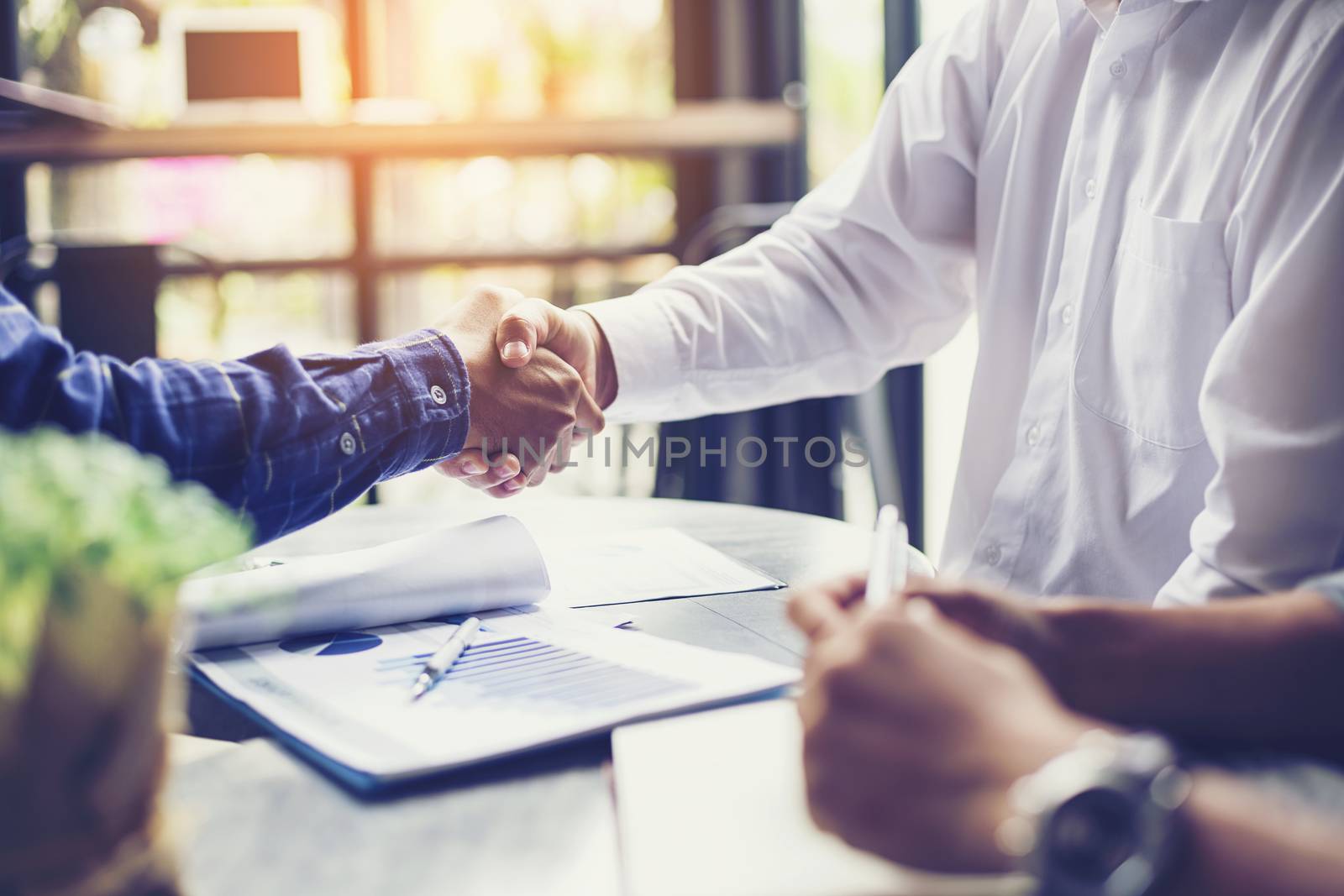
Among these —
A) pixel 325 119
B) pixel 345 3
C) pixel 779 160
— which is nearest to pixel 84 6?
pixel 345 3

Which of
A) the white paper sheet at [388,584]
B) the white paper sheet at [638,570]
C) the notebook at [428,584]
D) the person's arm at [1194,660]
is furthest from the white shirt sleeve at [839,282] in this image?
the person's arm at [1194,660]

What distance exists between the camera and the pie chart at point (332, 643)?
733 mm

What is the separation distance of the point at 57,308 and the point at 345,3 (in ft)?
5.57

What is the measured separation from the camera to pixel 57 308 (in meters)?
2.08

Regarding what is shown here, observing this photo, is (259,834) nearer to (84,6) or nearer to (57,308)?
(57,308)

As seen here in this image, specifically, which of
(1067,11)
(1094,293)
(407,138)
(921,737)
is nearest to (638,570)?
(1094,293)

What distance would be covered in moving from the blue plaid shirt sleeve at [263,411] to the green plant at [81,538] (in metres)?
0.47

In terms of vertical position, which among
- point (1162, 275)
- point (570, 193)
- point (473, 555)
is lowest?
point (473, 555)

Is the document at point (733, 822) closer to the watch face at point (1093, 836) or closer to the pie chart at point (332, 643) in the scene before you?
the watch face at point (1093, 836)

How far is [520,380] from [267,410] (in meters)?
0.37

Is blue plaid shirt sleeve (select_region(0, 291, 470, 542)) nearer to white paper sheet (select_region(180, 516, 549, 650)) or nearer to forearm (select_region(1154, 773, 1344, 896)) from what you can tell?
white paper sheet (select_region(180, 516, 549, 650))

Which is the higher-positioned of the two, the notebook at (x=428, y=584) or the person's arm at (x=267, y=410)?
the person's arm at (x=267, y=410)

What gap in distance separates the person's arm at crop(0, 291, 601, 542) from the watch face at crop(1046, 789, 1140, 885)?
0.65m

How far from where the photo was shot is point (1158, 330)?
90cm
